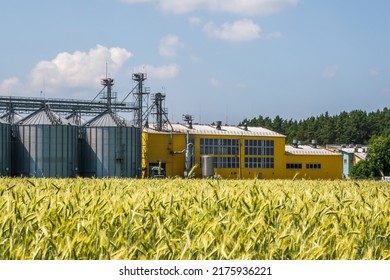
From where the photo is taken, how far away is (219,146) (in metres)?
66.4

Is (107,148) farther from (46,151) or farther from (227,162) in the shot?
(227,162)

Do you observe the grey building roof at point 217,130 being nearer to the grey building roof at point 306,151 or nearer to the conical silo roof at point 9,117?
the grey building roof at point 306,151

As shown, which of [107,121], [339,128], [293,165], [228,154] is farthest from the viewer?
[339,128]

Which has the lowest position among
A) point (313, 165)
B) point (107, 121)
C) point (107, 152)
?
point (313, 165)

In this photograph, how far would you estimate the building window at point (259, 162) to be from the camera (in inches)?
2680

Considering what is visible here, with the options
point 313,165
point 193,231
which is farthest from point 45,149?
point 193,231

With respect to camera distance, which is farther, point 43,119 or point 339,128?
point 339,128

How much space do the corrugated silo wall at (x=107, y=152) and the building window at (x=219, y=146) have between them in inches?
455

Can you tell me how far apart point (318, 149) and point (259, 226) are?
72170 mm

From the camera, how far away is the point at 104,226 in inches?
190

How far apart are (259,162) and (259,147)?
173 centimetres

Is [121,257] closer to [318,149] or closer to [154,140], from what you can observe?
[154,140]

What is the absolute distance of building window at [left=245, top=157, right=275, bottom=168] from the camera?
6806cm

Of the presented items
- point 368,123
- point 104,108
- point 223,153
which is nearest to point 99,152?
point 104,108
